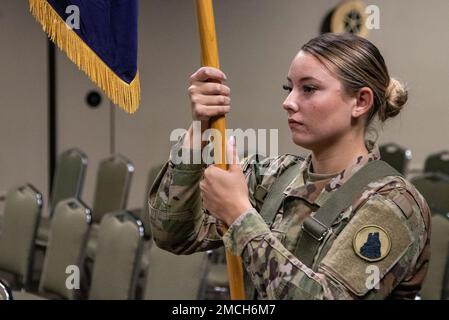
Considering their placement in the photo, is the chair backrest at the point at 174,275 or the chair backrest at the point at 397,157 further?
the chair backrest at the point at 397,157

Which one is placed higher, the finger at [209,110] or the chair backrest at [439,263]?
the finger at [209,110]

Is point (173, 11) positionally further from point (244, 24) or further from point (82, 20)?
point (82, 20)

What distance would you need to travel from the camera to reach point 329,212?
1284mm

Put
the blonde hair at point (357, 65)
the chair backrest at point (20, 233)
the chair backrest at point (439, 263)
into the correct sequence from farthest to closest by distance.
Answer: the chair backrest at point (20, 233), the chair backrest at point (439, 263), the blonde hair at point (357, 65)

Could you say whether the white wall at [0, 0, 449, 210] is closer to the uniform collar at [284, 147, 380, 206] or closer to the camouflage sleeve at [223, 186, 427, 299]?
the uniform collar at [284, 147, 380, 206]

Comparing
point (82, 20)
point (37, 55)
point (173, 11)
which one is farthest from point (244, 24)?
point (82, 20)

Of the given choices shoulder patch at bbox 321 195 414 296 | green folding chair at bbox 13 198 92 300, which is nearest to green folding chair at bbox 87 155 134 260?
green folding chair at bbox 13 198 92 300

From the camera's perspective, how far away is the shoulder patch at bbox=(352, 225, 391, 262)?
124cm

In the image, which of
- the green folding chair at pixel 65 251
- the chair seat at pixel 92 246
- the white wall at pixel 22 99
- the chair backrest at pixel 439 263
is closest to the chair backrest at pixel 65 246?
the green folding chair at pixel 65 251

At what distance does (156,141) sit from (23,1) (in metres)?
1.52

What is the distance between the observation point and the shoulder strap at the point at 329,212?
128 centimetres

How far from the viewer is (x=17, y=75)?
6.31m

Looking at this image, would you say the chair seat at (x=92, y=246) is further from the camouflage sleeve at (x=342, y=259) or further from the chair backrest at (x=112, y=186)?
the camouflage sleeve at (x=342, y=259)

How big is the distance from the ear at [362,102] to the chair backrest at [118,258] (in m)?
A: 1.94
